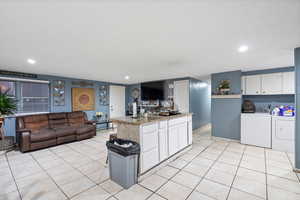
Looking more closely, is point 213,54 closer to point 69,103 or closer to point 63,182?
point 63,182

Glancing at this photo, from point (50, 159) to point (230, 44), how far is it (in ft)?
14.7

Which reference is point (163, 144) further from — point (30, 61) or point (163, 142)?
point (30, 61)

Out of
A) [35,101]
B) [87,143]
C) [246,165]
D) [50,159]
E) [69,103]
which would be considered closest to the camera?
[246,165]

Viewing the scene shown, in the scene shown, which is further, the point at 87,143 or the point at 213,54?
the point at 87,143

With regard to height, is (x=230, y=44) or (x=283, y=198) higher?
(x=230, y=44)

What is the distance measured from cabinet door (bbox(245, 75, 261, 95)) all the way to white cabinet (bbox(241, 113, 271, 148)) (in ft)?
2.56

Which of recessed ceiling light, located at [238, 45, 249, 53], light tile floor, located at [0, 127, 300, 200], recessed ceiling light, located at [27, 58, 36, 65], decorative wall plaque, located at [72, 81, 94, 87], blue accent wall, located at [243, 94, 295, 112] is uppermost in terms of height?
recessed ceiling light, located at [238, 45, 249, 53]

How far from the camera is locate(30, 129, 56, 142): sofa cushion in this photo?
340cm

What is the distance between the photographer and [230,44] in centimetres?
216

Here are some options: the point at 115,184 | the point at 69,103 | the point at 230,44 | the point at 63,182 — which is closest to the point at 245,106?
the point at 230,44

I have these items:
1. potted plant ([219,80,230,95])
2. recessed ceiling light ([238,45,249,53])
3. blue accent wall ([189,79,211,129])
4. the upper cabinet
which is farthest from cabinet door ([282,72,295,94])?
blue accent wall ([189,79,211,129])

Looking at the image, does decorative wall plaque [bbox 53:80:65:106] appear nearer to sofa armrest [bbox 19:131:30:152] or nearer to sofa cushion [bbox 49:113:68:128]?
sofa cushion [bbox 49:113:68:128]

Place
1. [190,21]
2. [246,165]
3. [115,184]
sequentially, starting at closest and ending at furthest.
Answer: [190,21]
[115,184]
[246,165]

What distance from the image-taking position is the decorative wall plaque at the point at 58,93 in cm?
466
